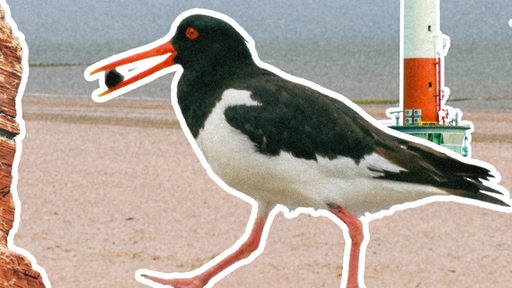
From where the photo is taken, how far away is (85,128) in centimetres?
2100

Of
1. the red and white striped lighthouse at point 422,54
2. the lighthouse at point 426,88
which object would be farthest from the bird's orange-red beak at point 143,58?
the red and white striped lighthouse at point 422,54

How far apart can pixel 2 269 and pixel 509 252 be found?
17.2 feet

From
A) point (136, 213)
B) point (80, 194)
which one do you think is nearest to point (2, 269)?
point (136, 213)

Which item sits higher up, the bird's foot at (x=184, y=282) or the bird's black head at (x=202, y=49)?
the bird's black head at (x=202, y=49)

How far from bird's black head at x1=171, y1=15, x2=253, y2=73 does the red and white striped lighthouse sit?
1.80 m

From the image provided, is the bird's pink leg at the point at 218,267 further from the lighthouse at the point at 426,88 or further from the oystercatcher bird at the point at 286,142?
the lighthouse at the point at 426,88

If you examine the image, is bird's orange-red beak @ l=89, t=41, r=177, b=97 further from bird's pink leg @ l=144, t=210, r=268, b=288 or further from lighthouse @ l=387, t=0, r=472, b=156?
lighthouse @ l=387, t=0, r=472, b=156

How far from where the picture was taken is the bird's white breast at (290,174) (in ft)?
12.4

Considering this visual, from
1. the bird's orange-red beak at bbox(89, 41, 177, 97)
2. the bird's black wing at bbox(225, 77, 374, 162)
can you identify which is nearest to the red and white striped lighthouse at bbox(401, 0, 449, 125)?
the bird's black wing at bbox(225, 77, 374, 162)

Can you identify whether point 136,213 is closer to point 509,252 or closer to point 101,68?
point 509,252

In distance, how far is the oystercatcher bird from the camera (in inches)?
146

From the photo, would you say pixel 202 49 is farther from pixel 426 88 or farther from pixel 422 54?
pixel 426 88

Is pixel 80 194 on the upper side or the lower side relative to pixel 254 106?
lower

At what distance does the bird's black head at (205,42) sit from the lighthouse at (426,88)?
1391 mm
